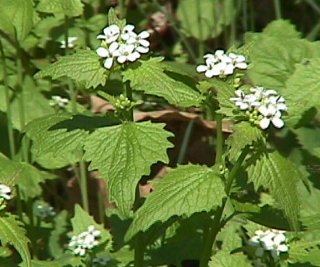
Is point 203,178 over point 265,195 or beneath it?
over

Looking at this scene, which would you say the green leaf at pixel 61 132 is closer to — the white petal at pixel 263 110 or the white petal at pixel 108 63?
the white petal at pixel 108 63

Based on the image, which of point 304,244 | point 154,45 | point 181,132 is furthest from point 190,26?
point 304,244

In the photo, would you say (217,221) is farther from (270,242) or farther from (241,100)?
(241,100)

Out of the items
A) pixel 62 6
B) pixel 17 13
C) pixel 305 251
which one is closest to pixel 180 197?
pixel 305 251

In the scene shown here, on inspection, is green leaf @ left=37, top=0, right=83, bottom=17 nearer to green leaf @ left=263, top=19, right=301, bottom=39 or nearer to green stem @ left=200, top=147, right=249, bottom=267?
green stem @ left=200, top=147, right=249, bottom=267

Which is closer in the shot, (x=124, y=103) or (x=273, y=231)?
(x=124, y=103)

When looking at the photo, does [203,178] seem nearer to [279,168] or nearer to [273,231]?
[279,168]
